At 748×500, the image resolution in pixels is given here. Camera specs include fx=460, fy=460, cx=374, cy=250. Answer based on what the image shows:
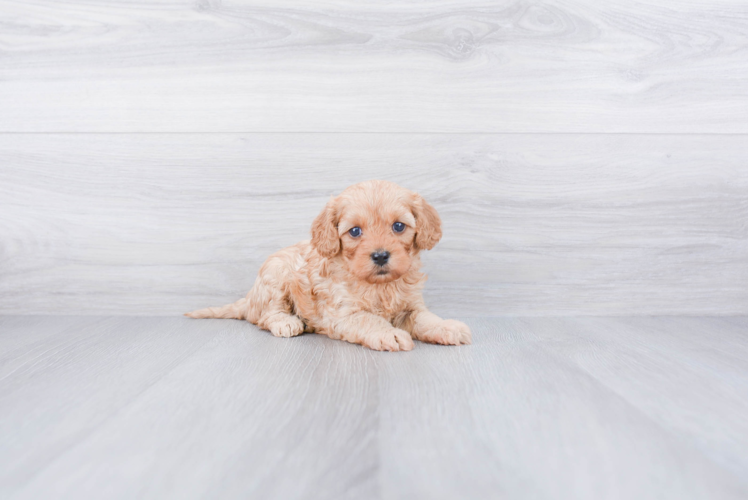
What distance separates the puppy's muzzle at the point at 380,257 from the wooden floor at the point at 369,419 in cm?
27

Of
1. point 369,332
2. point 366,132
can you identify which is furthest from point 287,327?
point 366,132

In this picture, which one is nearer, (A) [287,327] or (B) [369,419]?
(B) [369,419]

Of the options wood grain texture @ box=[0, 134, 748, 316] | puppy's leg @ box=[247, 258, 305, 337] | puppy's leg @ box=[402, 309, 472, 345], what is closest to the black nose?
puppy's leg @ box=[402, 309, 472, 345]

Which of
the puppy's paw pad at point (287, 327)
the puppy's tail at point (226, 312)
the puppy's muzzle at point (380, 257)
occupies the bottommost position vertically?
the puppy's tail at point (226, 312)

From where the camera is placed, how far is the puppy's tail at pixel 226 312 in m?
1.81

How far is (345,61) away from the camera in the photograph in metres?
1.90

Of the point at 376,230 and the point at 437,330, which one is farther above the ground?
the point at 376,230

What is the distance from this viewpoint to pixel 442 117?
1896 mm

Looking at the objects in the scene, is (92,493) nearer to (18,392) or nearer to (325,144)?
(18,392)

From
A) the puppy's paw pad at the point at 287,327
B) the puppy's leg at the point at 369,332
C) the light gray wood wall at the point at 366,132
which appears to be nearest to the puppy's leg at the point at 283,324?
the puppy's paw pad at the point at 287,327

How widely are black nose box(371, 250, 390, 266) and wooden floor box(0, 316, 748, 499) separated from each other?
0.27m

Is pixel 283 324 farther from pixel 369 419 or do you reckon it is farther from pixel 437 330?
pixel 369 419

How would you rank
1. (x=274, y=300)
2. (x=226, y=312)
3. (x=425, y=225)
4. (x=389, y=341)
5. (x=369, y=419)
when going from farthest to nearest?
1. (x=226, y=312)
2. (x=274, y=300)
3. (x=425, y=225)
4. (x=389, y=341)
5. (x=369, y=419)

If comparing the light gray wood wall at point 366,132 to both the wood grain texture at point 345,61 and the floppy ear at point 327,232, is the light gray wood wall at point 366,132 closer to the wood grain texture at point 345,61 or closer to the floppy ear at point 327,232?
the wood grain texture at point 345,61
